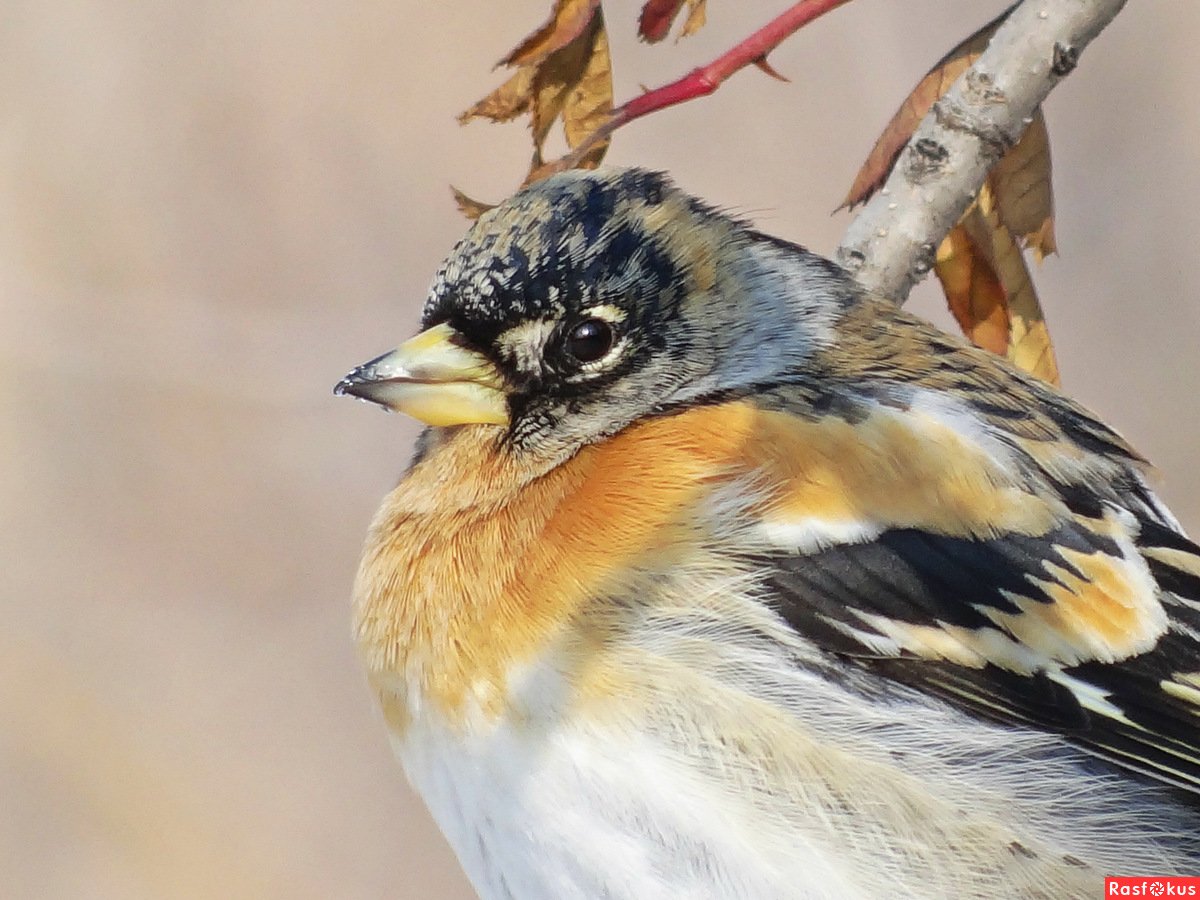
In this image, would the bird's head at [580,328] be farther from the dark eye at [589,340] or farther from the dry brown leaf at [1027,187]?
the dry brown leaf at [1027,187]

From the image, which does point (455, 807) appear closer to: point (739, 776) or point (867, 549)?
point (739, 776)

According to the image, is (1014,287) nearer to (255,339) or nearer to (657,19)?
(657,19)

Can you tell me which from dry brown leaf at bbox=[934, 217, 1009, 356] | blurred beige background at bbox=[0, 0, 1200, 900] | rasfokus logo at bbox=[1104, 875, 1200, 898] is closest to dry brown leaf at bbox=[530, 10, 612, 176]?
dry brown leaf at bbox=[934, 217, 1009, 356]

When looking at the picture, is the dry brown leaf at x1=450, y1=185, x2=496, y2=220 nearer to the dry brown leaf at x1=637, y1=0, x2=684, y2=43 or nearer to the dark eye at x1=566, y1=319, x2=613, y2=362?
the dark eye at x1=566, y1=319, x2=613, y2=362

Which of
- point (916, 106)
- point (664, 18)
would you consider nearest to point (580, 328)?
point (664, 18)

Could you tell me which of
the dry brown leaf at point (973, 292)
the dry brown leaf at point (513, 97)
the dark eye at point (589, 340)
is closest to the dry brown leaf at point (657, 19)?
the dry brown leaf at point (513, 97)

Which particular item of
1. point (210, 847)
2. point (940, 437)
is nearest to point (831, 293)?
point (940, 437)
